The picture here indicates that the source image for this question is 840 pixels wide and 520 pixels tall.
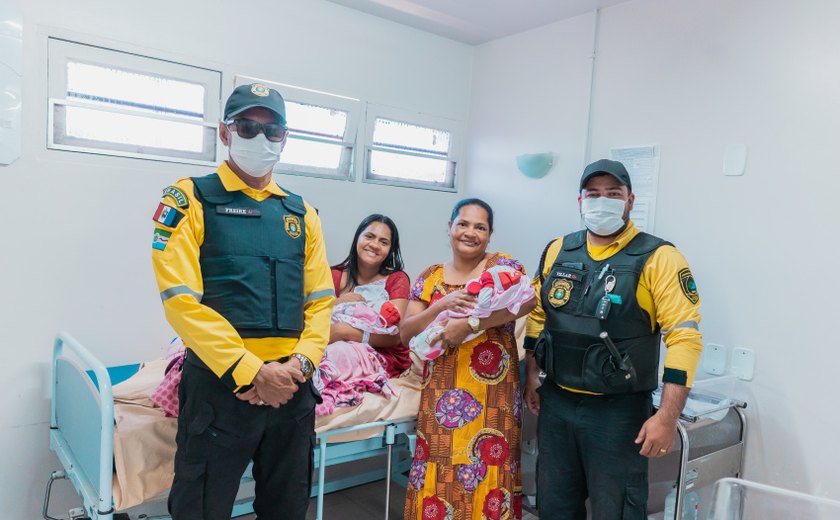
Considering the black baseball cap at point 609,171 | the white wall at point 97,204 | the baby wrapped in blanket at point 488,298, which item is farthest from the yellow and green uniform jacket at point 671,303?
the white wall at point 97,204

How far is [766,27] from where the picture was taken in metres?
2.69

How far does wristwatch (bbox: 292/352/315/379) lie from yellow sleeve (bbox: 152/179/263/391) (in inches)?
6.6

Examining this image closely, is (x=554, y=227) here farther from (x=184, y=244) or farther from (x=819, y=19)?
(x=184, y=244)

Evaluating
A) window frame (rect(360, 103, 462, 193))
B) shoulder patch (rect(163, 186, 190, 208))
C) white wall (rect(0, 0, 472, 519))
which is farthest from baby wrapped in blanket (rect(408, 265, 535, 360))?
window frame (rect(360, 103, 462, 193))

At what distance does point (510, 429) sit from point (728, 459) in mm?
1080

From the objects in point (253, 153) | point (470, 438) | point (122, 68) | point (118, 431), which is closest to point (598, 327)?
point (470, 438)

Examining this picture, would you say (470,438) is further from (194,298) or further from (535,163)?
(535,163)

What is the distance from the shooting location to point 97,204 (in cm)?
286

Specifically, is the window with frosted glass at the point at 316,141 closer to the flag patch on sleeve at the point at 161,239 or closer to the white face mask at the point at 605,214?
the flag patch on sleeve at the point at 161,239

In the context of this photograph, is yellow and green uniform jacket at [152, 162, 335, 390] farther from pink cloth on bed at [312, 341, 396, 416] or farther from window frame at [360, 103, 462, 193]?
window frame at [360, 103, 462, 193]

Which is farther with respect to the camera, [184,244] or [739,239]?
[739,239]

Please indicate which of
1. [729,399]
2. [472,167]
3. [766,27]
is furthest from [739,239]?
[472,167]

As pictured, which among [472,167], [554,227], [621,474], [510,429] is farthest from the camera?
[472,167]

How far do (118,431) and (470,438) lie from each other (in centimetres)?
137
